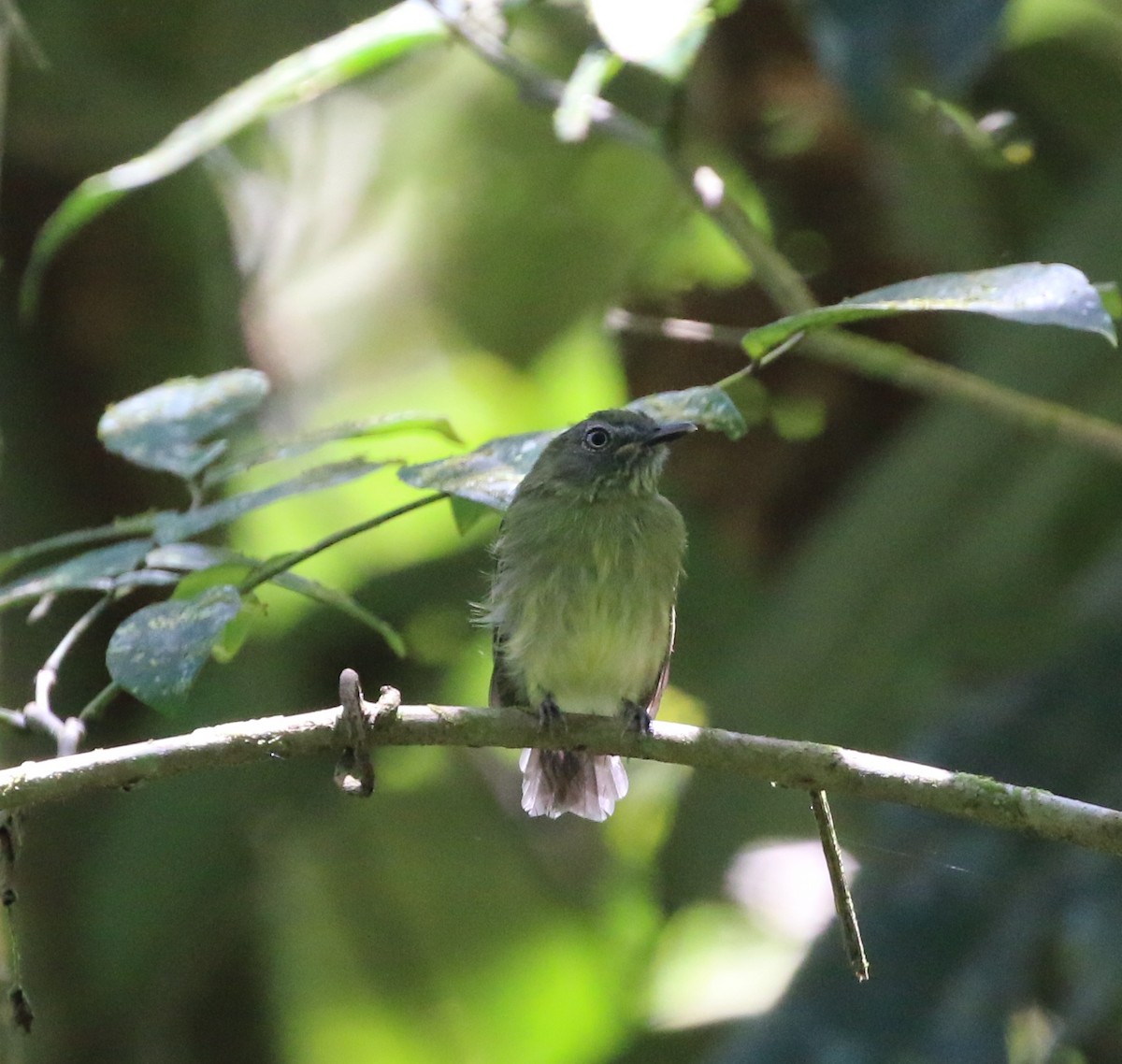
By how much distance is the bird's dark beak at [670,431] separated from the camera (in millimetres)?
3176

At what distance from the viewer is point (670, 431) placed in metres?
3.20

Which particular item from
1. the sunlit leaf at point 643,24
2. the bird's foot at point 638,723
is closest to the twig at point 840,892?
the bird's foot at point 638,723

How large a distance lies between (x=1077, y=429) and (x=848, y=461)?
1960 millimetres

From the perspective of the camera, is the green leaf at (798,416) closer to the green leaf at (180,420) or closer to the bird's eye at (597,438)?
the bird's eye at (597,438)

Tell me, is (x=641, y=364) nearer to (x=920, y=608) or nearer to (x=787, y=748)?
(x=920, y=608)

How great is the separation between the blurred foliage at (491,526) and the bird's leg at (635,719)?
→ 44.6 inches

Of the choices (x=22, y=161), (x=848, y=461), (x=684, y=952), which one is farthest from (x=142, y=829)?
(x=848, y=461)

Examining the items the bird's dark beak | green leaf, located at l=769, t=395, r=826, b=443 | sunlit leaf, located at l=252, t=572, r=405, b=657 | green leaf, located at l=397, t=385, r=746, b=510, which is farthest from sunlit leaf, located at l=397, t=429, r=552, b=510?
green leaf, located at l=769, t=395, r=826, b=443

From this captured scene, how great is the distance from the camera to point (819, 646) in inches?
175

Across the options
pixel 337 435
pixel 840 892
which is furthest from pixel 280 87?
pixel 840 892

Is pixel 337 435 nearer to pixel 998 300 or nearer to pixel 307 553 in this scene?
pixel 307 553

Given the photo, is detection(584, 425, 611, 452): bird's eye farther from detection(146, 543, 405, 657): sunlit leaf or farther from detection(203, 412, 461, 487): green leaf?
detection(146, 543, 405, 657): sunlit leaf

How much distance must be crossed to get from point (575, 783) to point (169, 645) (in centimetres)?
157

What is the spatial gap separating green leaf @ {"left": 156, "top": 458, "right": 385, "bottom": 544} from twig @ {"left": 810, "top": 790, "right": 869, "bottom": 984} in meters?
0.80
